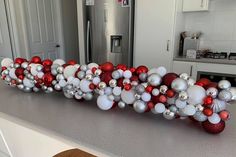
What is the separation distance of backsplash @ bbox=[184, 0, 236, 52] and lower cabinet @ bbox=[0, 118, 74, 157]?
94.6 inches

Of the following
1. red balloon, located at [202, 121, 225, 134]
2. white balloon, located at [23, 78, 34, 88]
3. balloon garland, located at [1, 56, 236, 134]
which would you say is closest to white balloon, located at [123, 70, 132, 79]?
balloon garland, located at [1, 56, 236, 134]

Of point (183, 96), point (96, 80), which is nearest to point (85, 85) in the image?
point (96, 80)

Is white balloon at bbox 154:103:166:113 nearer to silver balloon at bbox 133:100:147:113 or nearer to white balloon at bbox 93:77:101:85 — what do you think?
silver balloon at bbox 133:100:147:113

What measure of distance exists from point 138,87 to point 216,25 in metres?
2.42

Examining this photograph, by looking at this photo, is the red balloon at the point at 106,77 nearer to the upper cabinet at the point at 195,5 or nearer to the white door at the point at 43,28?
the upper cabinet at the point at 195,5

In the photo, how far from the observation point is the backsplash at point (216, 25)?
8.15 ft

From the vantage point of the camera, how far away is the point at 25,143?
898 mm

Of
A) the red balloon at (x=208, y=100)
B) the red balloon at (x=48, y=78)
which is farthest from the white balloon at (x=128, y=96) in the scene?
the red balloon at (x=48, y=78)

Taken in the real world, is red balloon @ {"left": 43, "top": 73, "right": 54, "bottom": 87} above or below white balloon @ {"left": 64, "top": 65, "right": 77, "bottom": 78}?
below

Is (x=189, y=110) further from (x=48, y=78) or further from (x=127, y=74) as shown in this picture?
(x=48, y=78)

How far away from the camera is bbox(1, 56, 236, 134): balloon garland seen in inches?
23.4

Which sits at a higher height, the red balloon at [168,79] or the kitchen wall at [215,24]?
the kitchen wall at [215,24]

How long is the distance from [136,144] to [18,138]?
0.65 m

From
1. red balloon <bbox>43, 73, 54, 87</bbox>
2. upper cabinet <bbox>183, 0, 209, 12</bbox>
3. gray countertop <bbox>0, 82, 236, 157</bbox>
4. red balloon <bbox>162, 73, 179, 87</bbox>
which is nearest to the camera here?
gray countertop <bbox>0, 82, 236, 157</bbox>
